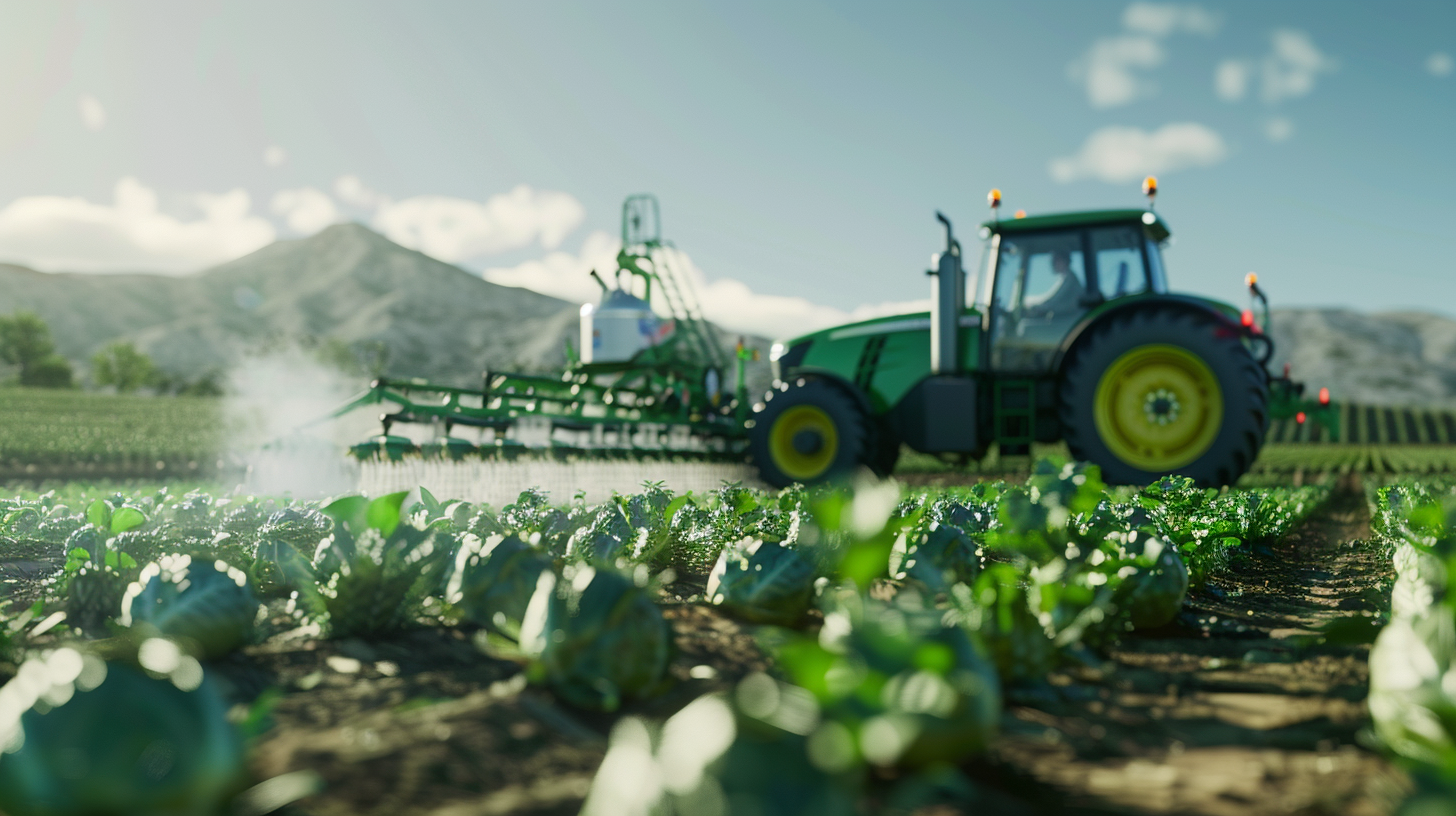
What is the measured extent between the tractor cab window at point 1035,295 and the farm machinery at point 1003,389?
1 cm

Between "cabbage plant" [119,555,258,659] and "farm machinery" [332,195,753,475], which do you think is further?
"farm machinery" [332,195,753,475]

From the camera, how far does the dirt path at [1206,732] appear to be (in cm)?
104

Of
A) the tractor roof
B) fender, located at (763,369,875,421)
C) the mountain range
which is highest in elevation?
the mountain range

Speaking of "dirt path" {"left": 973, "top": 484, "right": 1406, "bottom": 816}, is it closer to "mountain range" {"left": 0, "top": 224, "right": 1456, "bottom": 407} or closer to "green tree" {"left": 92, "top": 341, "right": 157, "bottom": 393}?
"green tree" {"left": 92, "top": 341, "right": 157, "bottom": 393}

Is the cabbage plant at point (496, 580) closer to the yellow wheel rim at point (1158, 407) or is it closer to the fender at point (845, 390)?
the yellow wheel rim at point (1158, 407)

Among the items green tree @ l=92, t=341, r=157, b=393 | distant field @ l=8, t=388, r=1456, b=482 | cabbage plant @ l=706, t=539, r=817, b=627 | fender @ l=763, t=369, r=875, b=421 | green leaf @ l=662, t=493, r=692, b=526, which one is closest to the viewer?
cabbage plant @ l=706, t=539, r=817, b=627

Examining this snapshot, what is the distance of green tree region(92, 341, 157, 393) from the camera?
240 ft

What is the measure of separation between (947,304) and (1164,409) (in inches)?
77.7

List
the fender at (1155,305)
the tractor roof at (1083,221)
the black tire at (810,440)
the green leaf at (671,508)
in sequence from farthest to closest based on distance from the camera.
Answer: the black tire at (810,440)
the tractor roof at (1083,221)
the fender at (1155,305)
the green leaf at (671,508)

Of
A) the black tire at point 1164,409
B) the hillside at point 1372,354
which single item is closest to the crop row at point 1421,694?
the black tire at point 1164,409

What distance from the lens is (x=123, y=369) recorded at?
73.7 metres

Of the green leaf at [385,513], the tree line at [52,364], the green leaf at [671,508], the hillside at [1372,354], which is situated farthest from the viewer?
the hillside at [1372,354]

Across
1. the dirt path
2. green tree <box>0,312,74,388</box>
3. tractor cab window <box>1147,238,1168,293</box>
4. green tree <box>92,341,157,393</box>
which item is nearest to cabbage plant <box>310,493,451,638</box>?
the dirt path

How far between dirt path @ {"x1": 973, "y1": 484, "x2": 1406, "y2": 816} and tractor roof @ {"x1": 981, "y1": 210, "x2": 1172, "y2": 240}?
5.56m
